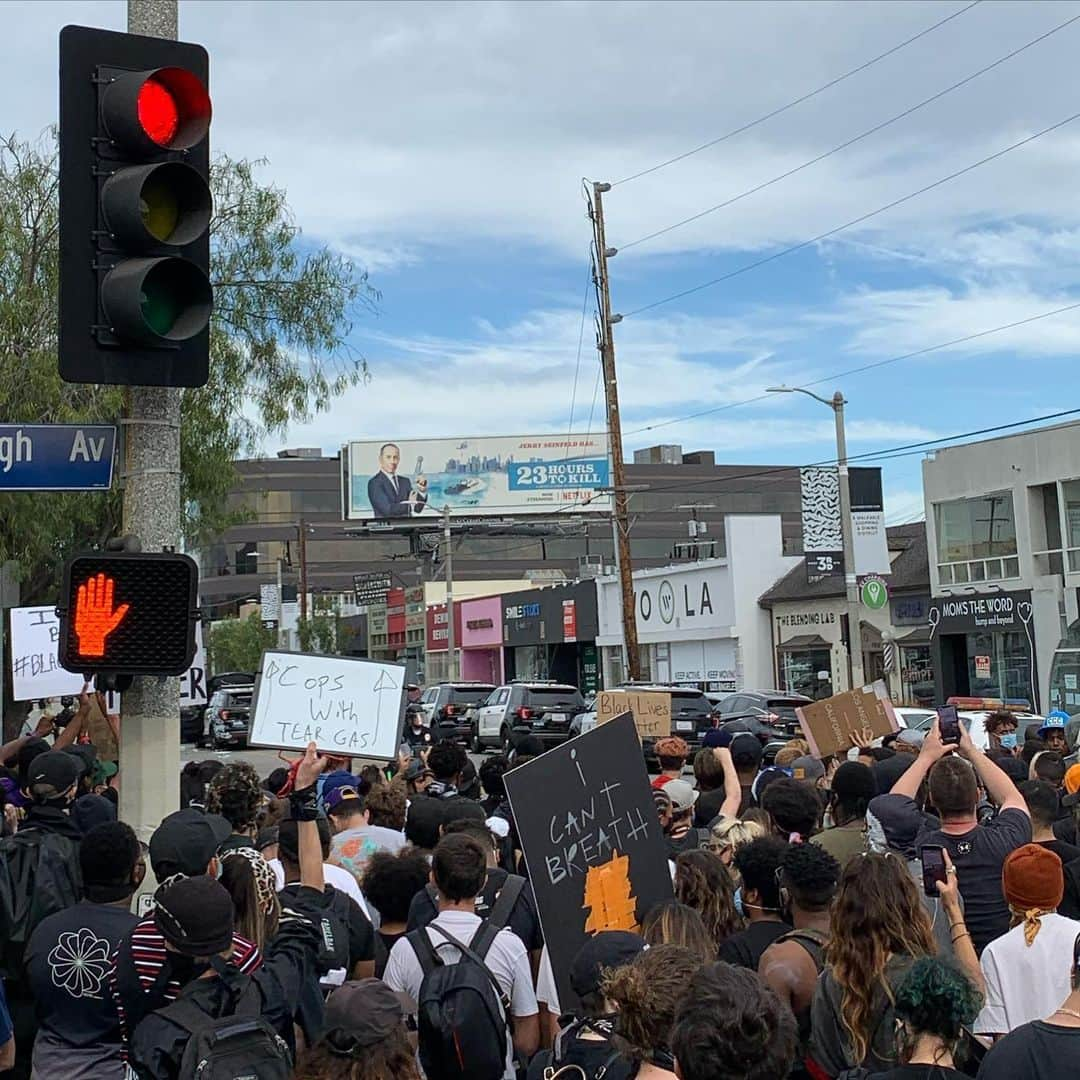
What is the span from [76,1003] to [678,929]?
194 centimetres

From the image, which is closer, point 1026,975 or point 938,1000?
point 938,1000

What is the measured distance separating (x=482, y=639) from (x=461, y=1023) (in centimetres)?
6060

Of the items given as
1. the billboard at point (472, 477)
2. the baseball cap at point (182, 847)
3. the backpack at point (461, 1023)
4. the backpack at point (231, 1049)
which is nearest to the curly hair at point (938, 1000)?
the backpack at point (231, 1049)

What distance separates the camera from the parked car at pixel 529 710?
3525 cm

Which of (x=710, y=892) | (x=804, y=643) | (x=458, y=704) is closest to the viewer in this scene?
(x=710, y=892)

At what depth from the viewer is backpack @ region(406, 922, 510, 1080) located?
481 centimetres

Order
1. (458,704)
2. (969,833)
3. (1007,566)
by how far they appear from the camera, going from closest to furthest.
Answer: (969,833) < (1007,566) < (458,704)

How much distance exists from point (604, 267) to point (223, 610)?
79.3 metres

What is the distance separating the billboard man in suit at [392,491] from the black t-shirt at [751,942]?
7870 cm

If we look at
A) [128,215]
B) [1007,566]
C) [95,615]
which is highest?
[1007,566]

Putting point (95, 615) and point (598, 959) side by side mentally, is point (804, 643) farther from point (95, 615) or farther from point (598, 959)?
point (598, 959)

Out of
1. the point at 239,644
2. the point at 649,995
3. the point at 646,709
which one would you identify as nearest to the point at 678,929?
the point at 649,995

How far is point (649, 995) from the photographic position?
142 inches

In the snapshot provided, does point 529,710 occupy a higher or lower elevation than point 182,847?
lower
